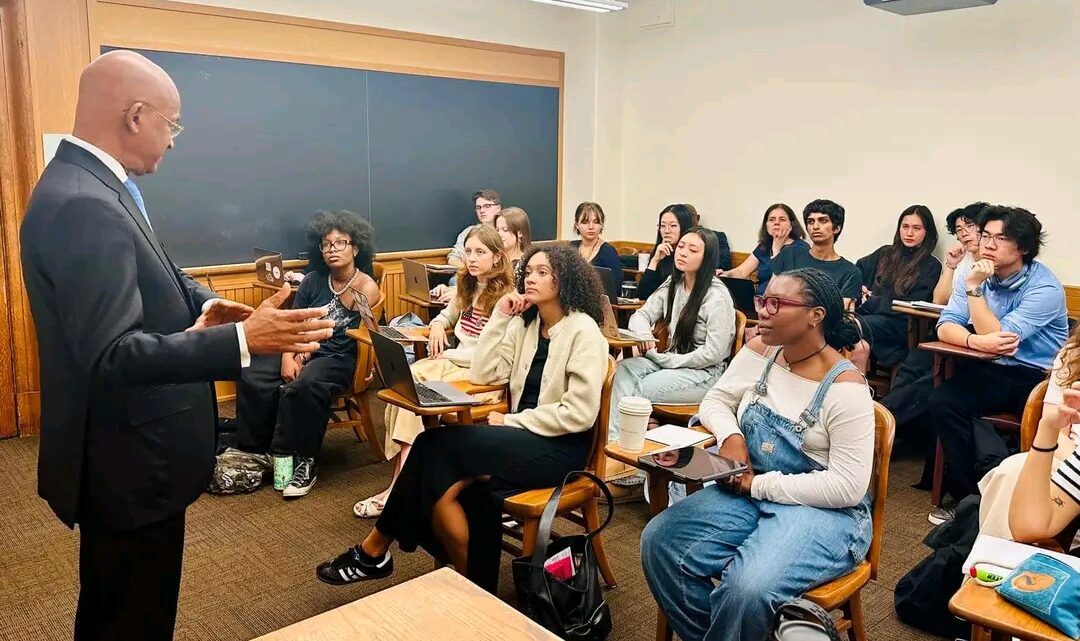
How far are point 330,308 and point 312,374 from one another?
378mm

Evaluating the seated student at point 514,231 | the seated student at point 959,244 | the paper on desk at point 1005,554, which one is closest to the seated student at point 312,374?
the seated student at point 514,231

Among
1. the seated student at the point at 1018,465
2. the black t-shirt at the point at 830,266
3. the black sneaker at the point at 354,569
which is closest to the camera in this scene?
the seated student at the point at 1018,465

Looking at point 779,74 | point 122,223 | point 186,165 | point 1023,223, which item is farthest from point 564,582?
point 779,74

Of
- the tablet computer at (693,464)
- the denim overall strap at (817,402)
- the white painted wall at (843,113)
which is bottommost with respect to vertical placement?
the tablet computer at (693,464)

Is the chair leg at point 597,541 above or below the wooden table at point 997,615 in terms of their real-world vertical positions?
below

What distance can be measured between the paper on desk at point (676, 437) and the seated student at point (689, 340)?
1.20 meters

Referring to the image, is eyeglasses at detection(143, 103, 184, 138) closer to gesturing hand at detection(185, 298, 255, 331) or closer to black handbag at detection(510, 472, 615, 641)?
gesturing hand at detection(185, 298, 255, 331)

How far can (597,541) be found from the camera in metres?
2.83

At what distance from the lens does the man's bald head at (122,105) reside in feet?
5.44

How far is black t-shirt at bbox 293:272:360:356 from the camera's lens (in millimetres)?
4109

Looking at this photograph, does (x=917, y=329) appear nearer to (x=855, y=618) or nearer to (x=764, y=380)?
(x=764, y=380)

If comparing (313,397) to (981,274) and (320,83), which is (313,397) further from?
(981,274)

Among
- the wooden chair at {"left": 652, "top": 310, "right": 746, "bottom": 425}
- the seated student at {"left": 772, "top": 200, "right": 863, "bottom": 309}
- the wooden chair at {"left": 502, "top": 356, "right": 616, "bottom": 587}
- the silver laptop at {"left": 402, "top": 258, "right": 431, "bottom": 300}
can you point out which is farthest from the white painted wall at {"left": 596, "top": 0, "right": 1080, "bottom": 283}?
the wooden chair at {"left": 502, "top": 356, "right": 616, "bottom": 587}

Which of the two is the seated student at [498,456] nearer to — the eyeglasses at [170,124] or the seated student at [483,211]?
the eyeglasses at [170,124]
